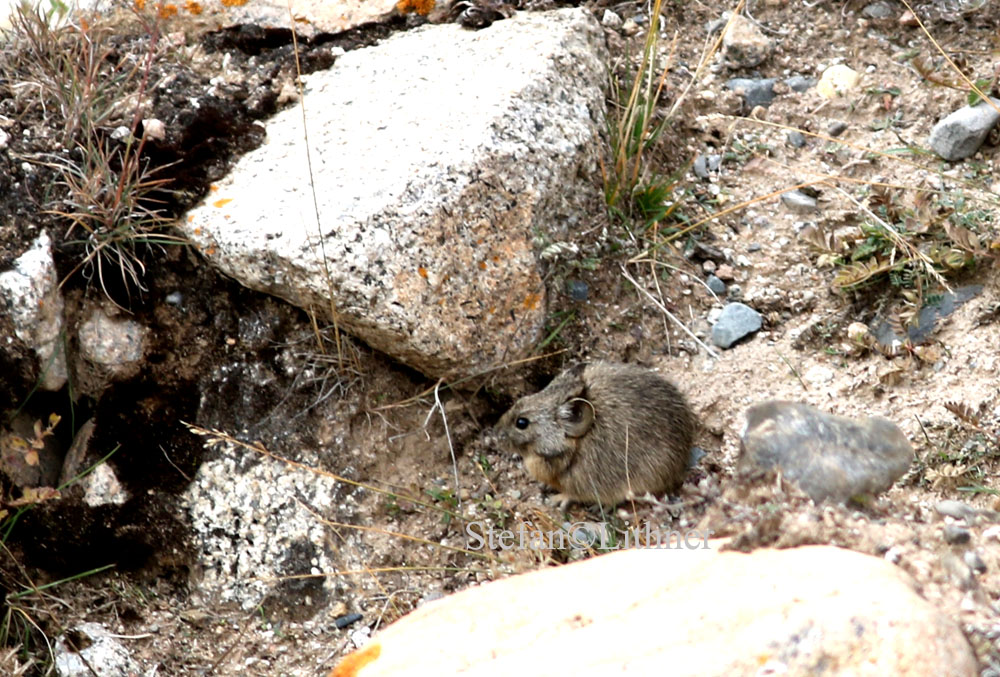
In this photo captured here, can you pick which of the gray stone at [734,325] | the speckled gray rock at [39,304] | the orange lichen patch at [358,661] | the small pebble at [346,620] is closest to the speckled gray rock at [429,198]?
the speckled gray rock at [39,304]

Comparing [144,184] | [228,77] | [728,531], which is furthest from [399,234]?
[728,531]

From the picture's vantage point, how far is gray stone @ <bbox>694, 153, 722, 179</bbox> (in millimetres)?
5117

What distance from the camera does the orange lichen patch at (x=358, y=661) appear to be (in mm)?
2889

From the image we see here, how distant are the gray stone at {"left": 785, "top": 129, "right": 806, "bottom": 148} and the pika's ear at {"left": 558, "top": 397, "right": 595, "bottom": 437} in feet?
6.16

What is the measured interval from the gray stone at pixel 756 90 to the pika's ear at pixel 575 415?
2.05 m

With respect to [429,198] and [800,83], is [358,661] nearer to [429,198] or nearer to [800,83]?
[429,198]

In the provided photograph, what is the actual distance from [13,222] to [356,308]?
1.45 m

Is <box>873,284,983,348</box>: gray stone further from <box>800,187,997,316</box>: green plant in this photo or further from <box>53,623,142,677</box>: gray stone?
<box>53,623,142,677</box>: gray stone

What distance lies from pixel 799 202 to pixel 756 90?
0.78m

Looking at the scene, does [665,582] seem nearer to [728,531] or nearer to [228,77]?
[728,531]

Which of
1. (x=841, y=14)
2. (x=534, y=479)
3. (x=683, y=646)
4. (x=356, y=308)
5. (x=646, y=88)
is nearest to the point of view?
(x=683, y=646)

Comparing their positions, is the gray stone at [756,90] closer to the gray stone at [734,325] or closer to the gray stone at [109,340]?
the gray stone at [734,325]

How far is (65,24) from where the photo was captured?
4754mm

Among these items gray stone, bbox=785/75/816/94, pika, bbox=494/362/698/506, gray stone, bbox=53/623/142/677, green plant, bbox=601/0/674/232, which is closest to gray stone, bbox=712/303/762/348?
pika, bbox=494/362/698/506
